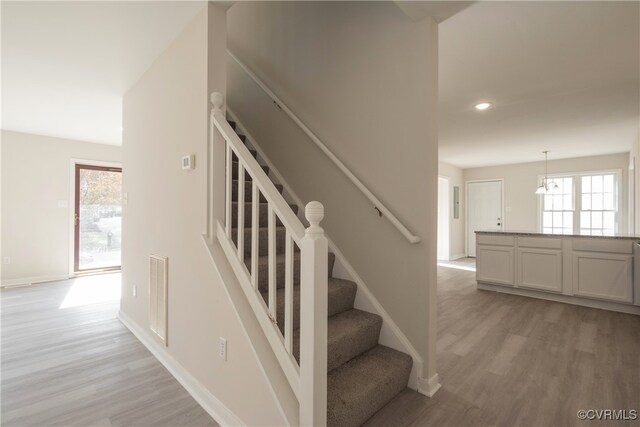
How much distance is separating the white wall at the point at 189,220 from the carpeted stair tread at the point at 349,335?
36 centimetres

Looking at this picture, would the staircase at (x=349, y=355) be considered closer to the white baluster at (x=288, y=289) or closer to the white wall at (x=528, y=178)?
the white baluster at (x=288, y=289)

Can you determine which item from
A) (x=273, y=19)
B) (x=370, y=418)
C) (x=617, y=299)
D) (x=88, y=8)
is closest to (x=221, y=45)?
(x=88, y=8)

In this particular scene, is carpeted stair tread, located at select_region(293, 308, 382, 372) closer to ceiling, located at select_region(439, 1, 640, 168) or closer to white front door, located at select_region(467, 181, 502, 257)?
ceiling, located at select_region(439, 1, 640, 168)

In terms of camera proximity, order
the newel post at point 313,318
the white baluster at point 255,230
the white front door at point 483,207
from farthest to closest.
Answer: the white front door at point 483,207 → the white baluster at point 255,230 → the newel post at point 313,318

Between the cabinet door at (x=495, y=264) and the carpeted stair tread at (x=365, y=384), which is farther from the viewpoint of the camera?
the cabinet door at (x=495, y=264)

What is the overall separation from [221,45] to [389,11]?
3.84 feet

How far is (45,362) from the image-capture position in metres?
2.43

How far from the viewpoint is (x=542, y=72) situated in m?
2.86

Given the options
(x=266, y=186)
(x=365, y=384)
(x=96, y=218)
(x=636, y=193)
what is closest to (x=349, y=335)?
(x=365, y=384)

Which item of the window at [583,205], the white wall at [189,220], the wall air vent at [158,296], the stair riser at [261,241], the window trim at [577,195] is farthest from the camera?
the window at [583,205]

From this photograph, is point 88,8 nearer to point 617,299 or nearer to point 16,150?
point 16,150

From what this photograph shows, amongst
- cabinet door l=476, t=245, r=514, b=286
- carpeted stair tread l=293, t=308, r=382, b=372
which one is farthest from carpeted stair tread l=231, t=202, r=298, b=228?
cabinet door l=476, t=245, r=514, b=286

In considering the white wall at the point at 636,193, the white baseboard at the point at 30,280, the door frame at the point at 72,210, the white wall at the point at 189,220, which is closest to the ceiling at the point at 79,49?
the white wall at the point at 189,220

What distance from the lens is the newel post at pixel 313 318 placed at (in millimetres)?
1207
